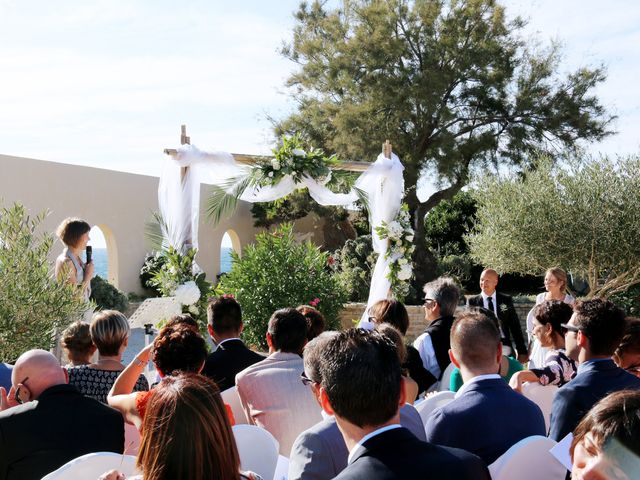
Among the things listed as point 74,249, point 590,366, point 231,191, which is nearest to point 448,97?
point 231,191

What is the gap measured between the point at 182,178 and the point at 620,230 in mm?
8829

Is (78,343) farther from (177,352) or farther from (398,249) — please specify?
(398,249)

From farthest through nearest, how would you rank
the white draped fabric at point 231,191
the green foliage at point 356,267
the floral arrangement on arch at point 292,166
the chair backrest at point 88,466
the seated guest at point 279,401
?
the green foliage at point 356,267 → the floral arrangement on arch at point 292,166 → the white draped fabric at point 231,191 → the seated guest at point 279,401 → the chair backrest at point 88,466

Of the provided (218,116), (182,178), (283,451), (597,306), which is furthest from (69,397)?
(218,116)

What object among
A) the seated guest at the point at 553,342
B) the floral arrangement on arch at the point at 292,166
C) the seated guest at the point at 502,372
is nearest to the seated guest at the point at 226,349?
the seated guest at the point at 502,372

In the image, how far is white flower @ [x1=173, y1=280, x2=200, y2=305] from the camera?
8.39m

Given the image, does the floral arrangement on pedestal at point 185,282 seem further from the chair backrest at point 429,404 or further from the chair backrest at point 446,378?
the chair backrest at point 429,404

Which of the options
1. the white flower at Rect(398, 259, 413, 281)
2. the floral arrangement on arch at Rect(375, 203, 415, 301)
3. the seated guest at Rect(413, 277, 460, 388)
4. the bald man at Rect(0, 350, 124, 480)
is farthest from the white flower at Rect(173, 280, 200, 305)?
the bald man at Rect(0, 350, 124, 480)

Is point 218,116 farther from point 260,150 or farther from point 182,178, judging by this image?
point 260,150

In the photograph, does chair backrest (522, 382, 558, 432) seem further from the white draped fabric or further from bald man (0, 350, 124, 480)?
the white draped fabric

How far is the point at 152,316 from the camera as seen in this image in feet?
21.8

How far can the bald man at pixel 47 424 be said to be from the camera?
9.87ft

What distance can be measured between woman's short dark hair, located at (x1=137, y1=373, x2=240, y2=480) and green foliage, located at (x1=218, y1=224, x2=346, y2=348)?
881 centimetres

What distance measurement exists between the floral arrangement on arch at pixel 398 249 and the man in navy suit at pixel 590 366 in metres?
6.49
